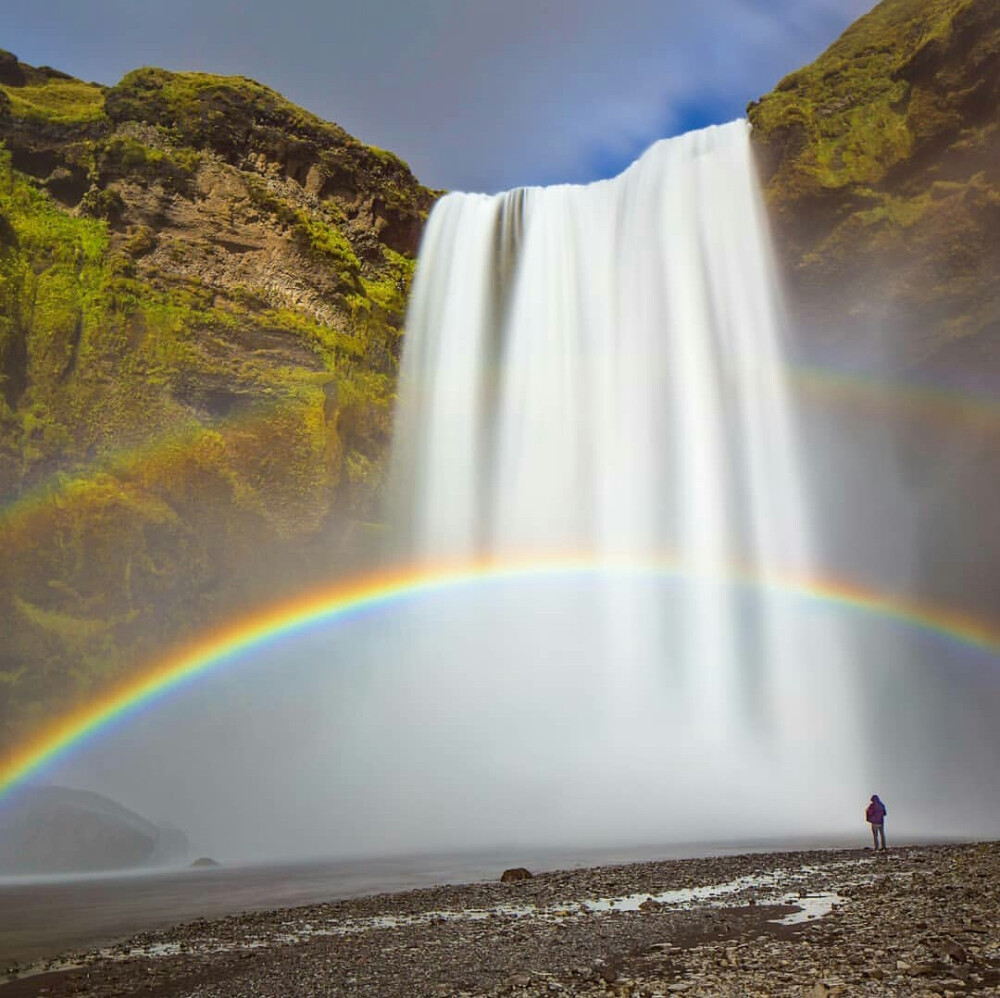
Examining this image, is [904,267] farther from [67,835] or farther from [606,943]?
[67,835]

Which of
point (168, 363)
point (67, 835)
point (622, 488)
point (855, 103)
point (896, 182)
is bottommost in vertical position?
point (67, 835)

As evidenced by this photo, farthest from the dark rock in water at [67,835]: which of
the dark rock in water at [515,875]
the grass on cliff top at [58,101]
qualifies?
the grass on cliff top at [58,101]

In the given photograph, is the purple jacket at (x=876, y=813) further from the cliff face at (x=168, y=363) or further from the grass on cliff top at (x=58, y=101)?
the grass on cliff top at (x=58, y=101)

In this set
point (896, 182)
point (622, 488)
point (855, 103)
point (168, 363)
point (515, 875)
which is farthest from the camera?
point (622, 488)

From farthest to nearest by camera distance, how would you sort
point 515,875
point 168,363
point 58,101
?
point 58,101
point 168,363
point 515,875

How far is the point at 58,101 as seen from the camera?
33.9m

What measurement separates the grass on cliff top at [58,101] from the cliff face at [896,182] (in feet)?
75.5

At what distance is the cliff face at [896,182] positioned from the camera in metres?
26.8

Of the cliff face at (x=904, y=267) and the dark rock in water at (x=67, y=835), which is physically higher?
the cliff face at (x=904, y=267)

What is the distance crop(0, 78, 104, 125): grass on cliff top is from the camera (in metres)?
30.8

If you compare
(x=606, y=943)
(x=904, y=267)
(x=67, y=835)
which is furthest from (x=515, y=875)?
(x=904, y=267)

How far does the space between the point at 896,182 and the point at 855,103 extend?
3.67 m

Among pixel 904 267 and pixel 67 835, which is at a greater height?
pixel 904 267

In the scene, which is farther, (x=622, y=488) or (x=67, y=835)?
(x=622, y=488)
